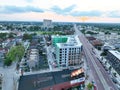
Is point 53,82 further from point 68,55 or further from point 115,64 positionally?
point 115,64

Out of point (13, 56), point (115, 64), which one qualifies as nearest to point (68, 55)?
point (115, 64)

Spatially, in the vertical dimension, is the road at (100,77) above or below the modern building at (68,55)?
below

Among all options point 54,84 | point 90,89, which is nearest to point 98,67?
point 90,89

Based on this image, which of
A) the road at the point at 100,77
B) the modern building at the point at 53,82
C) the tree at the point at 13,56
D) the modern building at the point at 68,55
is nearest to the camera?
the modern building at the point at 53,82

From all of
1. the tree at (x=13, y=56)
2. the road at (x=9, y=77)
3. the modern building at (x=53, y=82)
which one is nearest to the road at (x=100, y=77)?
the modern building at (x=53, y=82)

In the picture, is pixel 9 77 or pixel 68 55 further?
pixel 68 55

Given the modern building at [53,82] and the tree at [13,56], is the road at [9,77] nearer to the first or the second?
the tree at [13,56]

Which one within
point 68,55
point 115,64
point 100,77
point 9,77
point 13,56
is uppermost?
point 68,55

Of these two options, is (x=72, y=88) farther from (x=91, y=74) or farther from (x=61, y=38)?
(x=61, y=38)
